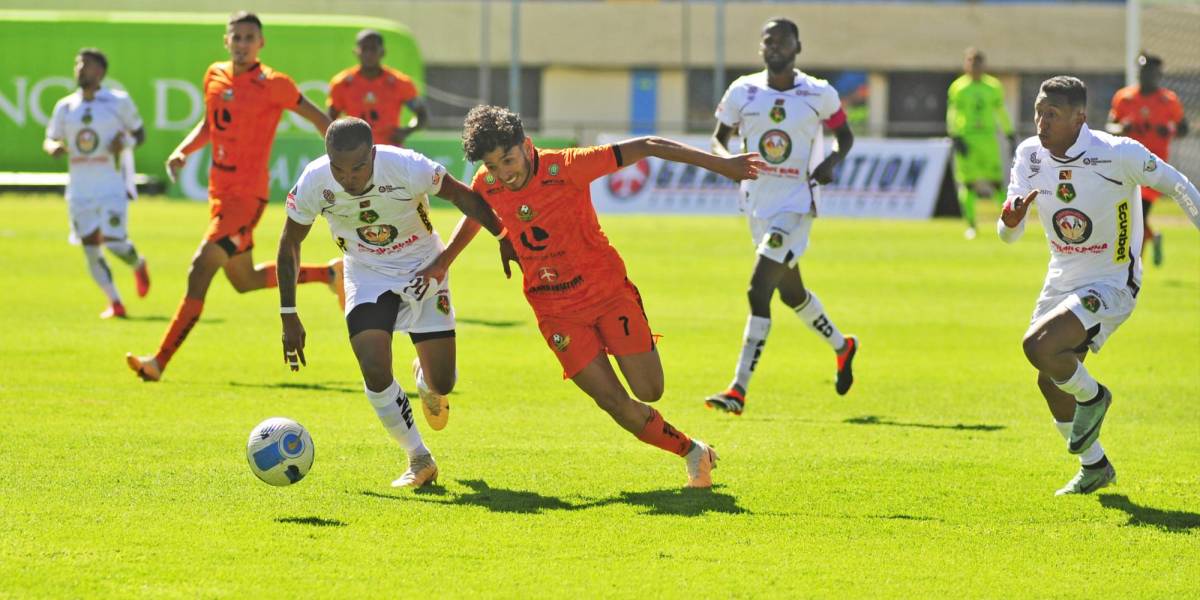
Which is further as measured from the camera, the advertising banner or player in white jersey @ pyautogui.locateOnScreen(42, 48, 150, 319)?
the advertising banner

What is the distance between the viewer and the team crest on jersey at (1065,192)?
26.2ft

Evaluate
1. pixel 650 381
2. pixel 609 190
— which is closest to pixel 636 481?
pixel 650 381

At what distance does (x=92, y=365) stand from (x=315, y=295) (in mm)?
5663

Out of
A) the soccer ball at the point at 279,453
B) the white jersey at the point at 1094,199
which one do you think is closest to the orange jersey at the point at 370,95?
the soccer ball at the point at 279,453

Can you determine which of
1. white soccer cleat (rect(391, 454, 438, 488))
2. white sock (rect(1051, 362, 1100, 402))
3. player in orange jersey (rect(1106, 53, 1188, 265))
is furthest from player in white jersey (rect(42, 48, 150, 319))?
player in orange jersey (rect(1106, 53, 1188, 265))

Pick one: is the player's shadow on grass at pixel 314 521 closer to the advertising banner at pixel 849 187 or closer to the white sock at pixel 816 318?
the white sock at pixel 816 318

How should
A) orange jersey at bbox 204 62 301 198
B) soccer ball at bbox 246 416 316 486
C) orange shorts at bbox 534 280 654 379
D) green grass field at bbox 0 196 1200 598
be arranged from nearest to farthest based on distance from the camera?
green grass field at bbox 0 196 1200 598 < soccer ball at bbox 246 416 316 486 < orange shorts at bbox 534 280 654 379 < orange jersey at bbox 204 62 301 198

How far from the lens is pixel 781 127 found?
1130cm

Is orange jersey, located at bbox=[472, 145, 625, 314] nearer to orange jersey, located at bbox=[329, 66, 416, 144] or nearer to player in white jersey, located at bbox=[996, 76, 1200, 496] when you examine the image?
player in white jersey, located at bbox=[996, 76, 1200, 496]

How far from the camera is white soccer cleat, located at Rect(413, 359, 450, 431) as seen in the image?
8.83 m

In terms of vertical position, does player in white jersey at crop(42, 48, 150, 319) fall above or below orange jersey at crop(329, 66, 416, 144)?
below

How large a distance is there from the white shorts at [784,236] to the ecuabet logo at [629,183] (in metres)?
18.0

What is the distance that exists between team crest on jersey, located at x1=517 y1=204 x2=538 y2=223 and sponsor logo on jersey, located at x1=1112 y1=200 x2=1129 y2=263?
2.90m

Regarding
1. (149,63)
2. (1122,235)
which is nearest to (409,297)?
(1122,235)
